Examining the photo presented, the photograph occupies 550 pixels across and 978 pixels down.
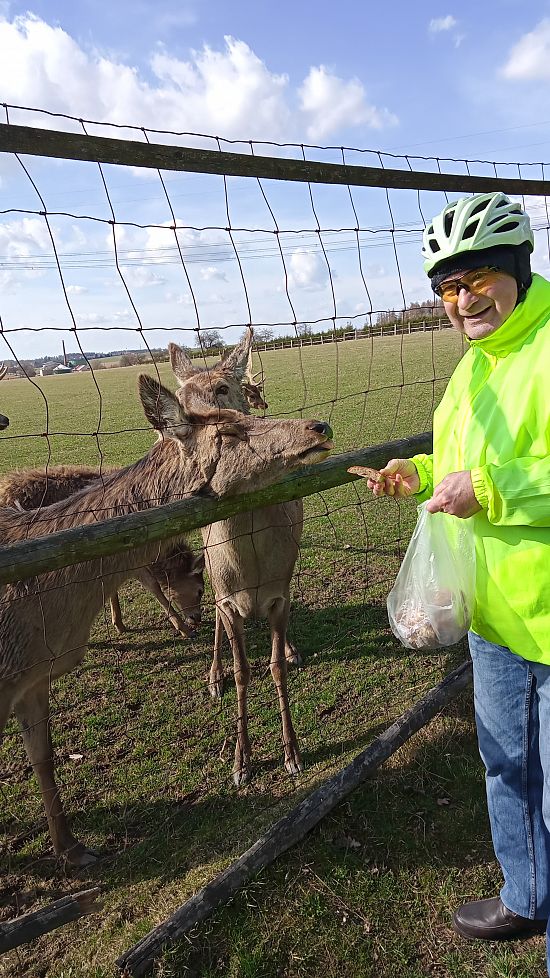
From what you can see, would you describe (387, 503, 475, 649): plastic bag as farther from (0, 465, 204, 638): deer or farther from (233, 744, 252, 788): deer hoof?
(0, 465, 204, 638): deer

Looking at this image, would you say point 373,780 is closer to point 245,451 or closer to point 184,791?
point 184,791

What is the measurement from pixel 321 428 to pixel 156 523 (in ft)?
2.80

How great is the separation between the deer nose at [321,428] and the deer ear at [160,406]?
28.6 inches

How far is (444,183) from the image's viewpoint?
3740 mm

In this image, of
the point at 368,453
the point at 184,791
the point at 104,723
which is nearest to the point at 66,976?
the point at 184,791

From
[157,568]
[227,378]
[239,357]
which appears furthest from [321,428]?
[157,568]

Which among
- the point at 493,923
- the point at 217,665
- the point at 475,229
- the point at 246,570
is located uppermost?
the point at 475,229

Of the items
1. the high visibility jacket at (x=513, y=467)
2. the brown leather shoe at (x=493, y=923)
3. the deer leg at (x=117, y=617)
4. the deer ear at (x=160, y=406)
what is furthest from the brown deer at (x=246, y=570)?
the deer leg at (x=117, y=617)

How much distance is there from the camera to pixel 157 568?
5.88 meters

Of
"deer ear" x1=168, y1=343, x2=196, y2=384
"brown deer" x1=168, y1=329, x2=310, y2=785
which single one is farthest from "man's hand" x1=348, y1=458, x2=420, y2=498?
"deer ear" x1=168, y1=343, x2=196, y2=384

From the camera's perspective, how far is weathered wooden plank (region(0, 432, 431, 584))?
217cm

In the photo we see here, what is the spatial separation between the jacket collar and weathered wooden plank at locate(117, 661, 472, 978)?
7.66 ft

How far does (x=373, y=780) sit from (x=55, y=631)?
1.93 meters

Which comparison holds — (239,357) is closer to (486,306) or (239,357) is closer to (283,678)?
(283,678)
